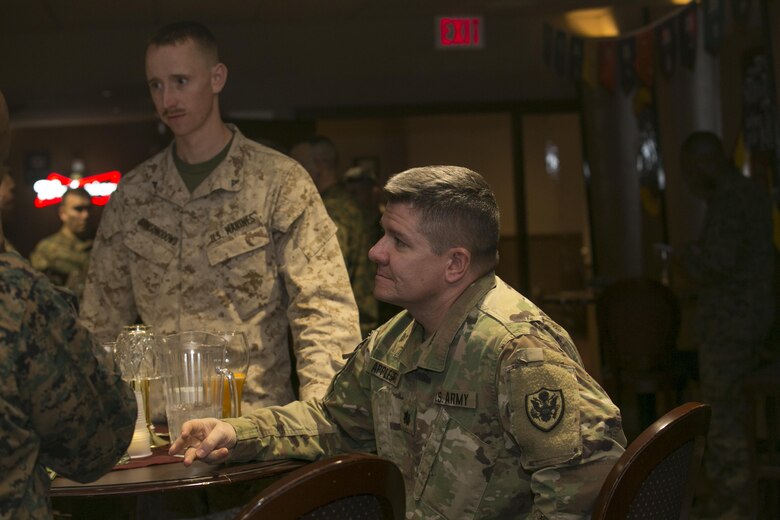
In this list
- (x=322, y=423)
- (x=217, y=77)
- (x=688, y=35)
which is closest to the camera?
(x=322, y=423)

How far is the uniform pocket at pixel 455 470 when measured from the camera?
1.78 m

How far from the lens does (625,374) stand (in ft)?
15.3

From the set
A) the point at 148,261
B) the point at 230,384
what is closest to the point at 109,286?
the point at 148,261

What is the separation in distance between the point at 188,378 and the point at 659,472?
89cm

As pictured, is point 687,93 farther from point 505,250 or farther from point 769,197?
point 505,250

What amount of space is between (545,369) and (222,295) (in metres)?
1.11

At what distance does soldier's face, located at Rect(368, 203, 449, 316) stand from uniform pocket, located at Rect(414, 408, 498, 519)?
0.21m

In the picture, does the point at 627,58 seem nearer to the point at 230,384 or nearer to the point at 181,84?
the point at 181,84

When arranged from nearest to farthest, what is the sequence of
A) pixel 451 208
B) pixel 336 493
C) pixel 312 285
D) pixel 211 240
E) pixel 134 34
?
pixel 336 493 < pixel 451 208 < pixel 312 285 < pixel 211 240 < pixel 134 34

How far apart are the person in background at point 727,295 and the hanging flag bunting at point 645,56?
1.03 feet

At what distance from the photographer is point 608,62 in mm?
4605

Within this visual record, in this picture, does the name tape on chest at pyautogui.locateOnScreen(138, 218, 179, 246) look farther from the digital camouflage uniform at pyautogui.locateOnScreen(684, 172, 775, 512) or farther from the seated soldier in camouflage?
the digital camouflage uniform at pyautogui.locateOnScreen(684, 172, 775, 512)

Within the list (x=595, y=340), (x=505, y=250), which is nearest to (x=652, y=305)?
(x=595, y=340)

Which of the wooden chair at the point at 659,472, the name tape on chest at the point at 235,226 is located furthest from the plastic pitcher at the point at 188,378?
the wooden chair at the point at 659,472
